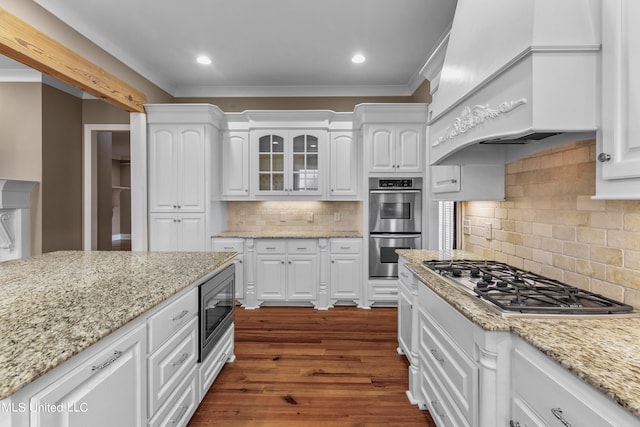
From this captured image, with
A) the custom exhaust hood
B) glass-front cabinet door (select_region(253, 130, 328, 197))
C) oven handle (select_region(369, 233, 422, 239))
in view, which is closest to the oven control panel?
oven handle (select_region(369, 233, 422, 239))

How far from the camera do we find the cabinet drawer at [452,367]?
47.3 inches

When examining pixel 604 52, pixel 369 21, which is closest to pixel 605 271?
pixel 604 52

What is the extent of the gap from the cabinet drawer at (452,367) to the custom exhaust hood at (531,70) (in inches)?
36.5

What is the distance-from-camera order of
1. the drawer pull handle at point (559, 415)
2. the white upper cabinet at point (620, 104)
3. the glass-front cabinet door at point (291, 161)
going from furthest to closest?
the glass-front cabinet door at point (291, 161) → the white upper cabinet at point (620, 104) → the drawer pull handle at point (559, 415)

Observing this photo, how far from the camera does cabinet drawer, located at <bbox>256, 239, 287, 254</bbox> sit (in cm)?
382

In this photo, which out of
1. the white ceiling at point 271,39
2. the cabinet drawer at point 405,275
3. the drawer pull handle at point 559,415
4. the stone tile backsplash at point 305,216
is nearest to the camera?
the drawer pull handle at point 559,415

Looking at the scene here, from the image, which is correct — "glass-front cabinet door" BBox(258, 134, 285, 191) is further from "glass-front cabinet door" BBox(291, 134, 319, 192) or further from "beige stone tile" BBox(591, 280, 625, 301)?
"beige stone tile" BBox(591, 280, 625, 301)

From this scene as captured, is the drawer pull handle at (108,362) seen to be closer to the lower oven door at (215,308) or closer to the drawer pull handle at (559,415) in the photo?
the lower oven door at (215,308)

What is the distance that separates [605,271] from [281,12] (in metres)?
2.85

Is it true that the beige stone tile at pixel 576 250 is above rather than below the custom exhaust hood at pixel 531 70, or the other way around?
below

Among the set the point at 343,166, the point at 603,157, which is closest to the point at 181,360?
the point at 603,157

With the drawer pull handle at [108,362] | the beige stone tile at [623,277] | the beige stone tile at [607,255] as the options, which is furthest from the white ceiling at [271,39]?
the drawer pull handle at [108,362]

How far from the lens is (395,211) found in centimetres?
378

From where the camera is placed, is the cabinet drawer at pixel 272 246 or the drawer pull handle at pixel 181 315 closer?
the drawer pull handle at pixel 181 315
